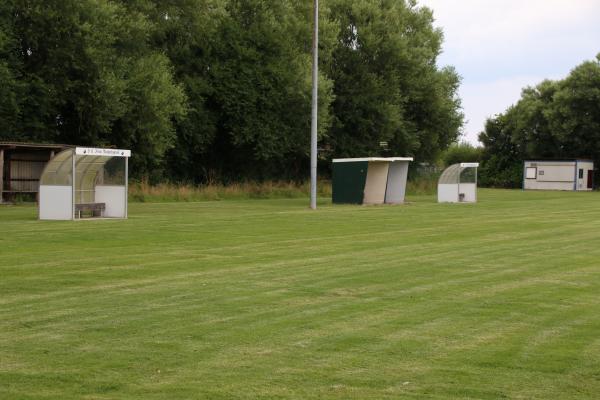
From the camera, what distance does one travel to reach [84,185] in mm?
26797

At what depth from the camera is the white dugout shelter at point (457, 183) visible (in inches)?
1657

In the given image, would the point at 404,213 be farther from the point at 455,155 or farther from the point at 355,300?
the point at 455,155

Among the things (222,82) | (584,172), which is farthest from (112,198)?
(584,172)

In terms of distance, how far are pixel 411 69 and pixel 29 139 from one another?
1061 inches

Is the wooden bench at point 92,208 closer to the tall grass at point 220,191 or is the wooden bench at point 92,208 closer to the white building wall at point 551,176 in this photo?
the tall grass at point 220,191

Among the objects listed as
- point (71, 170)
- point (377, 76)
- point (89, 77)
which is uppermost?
point (377, 76)

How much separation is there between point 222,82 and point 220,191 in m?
7.49

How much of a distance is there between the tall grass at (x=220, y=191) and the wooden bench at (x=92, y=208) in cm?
1321

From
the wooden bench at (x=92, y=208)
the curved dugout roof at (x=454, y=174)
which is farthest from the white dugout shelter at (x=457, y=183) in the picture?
the wooden bench at (x=92, y=208)

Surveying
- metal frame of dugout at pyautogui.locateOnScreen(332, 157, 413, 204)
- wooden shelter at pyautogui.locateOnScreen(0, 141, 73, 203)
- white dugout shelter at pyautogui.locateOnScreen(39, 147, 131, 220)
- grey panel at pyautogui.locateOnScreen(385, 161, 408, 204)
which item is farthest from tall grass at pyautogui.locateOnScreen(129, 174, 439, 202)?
white dugout shelter at pyautogui.locateOnScreen(39, 147, 131, 220)

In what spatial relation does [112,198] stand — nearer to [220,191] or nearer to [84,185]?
[84,185]

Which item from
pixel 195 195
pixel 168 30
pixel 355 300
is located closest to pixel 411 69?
pixel 168 30

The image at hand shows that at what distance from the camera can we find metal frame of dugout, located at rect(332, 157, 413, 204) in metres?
38.6

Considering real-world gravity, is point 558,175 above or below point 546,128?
below
